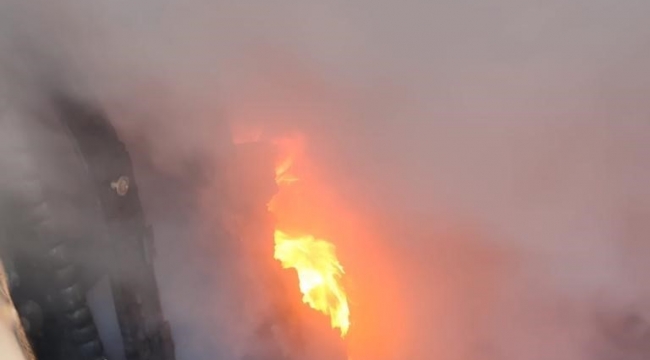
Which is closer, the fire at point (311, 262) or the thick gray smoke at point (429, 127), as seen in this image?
the thick gray smoke at point (429, 127)

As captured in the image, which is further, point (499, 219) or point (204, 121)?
point (499, 219)

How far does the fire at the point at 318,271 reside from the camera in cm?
126

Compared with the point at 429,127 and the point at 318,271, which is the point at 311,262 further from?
the point at 429,127

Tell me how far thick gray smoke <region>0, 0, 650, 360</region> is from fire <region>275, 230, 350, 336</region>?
0.30 feet

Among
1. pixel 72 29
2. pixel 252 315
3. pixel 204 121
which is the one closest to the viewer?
pixel 72 29

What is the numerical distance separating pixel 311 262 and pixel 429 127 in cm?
29

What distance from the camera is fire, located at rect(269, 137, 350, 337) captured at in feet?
4.06

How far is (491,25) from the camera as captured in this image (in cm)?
100

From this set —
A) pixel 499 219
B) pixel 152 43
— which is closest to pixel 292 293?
pixel 499 219

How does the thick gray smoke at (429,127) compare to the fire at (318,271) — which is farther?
the fire at (318,271)

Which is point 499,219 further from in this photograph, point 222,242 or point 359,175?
point 222,242

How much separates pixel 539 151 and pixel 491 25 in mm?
232

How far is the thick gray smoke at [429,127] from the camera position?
980 mm

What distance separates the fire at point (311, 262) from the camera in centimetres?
124
